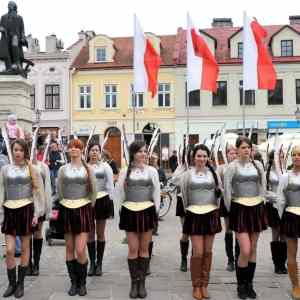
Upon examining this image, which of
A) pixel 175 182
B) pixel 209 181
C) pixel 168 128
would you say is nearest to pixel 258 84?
pixel 175 182

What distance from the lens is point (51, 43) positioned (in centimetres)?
3941

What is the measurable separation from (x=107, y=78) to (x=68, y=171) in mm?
32734

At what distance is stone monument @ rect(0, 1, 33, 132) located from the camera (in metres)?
15.6

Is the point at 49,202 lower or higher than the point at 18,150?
lower

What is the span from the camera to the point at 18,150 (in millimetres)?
6086

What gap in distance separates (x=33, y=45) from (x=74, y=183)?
3589cm

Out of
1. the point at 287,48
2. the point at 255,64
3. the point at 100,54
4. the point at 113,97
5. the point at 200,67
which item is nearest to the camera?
the point at 200,67

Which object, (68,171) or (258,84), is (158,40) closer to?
(258,84)

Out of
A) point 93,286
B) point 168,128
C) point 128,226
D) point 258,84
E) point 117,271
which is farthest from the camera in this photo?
point 168,128

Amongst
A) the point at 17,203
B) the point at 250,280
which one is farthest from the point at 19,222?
the point at 250,280

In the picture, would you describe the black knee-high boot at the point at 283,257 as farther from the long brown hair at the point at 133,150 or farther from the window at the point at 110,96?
the window at the point at 110,96

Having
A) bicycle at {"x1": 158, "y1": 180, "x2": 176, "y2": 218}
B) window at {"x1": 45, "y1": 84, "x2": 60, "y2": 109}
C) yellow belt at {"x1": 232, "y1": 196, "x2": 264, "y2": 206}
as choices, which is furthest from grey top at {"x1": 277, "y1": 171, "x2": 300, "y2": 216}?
window at {"x1": 45, "y1": 84, "x2": 60, "y2": 109}

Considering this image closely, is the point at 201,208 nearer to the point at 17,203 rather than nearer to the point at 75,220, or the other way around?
the point at 75,220

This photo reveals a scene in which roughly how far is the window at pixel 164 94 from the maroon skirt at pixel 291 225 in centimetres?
3191
